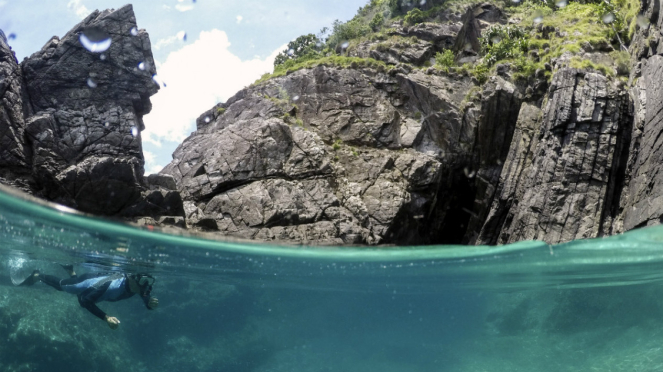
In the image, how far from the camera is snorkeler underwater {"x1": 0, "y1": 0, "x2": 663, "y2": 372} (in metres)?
16.0

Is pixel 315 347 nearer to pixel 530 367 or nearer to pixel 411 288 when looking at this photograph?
pixel 411 288

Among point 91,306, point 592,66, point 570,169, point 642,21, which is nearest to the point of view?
point 91,306

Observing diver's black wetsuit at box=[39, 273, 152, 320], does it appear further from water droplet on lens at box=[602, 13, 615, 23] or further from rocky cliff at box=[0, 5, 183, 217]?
Result: water droplet on lens at box=[602, 13, 615, 23]

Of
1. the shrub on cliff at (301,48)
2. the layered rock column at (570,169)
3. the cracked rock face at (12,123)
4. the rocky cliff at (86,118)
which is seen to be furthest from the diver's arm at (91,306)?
the shrub on cliff at (301,48)

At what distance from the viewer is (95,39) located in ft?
91.3

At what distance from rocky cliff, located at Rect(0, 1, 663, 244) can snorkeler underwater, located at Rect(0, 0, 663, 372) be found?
97 millimetres

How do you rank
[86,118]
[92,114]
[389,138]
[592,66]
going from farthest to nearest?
[92,114] < [86,118] < [389,138] < [592,66]

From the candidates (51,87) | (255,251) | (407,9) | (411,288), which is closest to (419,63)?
(407,9)

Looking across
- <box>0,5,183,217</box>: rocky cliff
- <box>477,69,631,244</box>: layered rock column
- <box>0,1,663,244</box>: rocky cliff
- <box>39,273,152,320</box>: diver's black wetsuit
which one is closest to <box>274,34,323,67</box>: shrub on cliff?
<box>0,1,663,244</box>: rocky cliff

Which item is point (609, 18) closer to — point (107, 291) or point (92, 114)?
point (107, 291)

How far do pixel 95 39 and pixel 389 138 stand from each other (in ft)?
52.9

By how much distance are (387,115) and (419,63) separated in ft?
17.2

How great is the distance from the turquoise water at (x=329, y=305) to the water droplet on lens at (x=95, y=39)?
13859mm

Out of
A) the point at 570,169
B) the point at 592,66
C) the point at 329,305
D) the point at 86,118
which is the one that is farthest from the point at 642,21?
the point at 86,118
